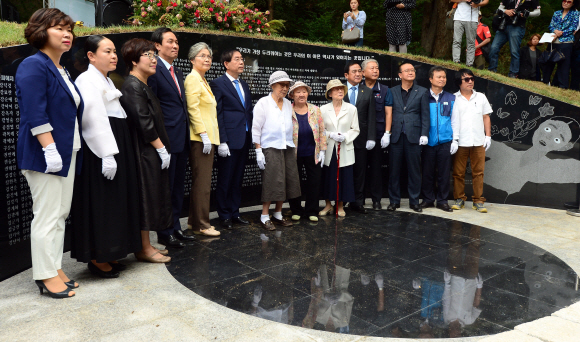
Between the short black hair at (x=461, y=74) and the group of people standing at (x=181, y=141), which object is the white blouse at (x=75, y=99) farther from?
the short black hair at (x=461, y=74)

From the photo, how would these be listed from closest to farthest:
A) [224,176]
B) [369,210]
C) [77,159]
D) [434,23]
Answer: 1. [77,159]
2. [224,176]
3. [369,210]
4. [434,23]

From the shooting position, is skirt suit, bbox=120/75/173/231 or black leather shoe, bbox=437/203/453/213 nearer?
skirt suit, bbox=120/75/173/231

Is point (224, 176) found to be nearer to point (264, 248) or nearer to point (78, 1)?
point (264, 248)

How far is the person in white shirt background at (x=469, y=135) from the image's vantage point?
6.73 meters

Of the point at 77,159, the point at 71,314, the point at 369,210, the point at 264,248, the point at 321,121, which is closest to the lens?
the point at 71,314

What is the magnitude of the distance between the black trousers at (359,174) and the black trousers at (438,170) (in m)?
1.00

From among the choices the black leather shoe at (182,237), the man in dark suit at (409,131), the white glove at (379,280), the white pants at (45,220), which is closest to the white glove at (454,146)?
the man in dark suit at (409,131)

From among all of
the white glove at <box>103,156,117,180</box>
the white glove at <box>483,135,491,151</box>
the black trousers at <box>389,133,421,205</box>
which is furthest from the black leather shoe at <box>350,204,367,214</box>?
the white glove at <box>103,156,117,180</box>

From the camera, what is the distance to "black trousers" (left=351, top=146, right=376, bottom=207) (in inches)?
258

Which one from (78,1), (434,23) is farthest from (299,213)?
(434,23)

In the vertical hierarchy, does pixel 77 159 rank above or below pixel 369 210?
above

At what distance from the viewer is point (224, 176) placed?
555 cm

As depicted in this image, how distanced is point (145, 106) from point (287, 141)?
75.9 inches

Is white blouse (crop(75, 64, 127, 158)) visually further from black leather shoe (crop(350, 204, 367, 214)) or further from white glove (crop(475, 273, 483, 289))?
black leather shoe (crop(350, 204, 367, 214))
